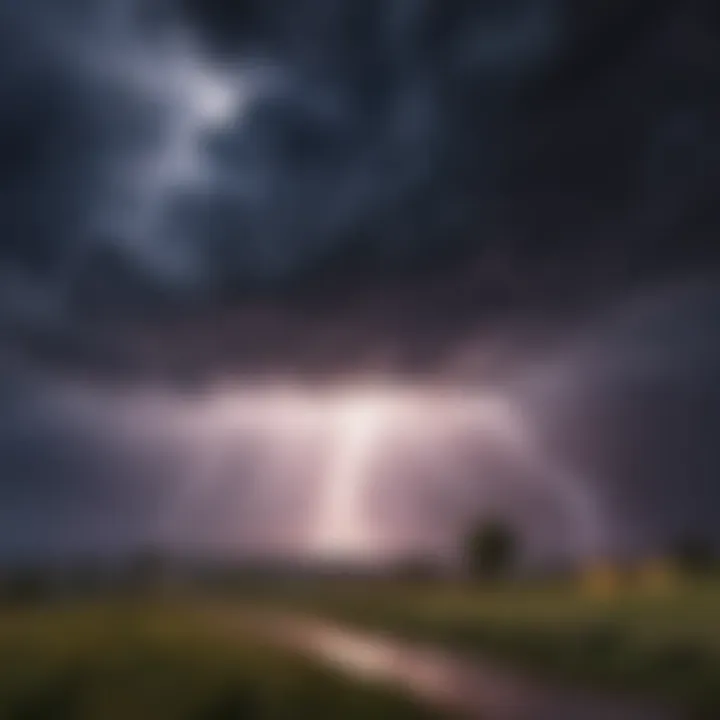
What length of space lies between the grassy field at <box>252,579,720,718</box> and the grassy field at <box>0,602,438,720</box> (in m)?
11.8

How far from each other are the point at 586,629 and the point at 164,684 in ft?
101

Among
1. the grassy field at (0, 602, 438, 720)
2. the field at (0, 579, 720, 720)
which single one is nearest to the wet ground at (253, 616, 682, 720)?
the field at (0, 579, 720, 720)

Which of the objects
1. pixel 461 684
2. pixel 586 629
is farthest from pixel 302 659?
pixel 586 629

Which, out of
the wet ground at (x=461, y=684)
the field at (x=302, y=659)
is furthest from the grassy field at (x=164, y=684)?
the wet ground at (x=461, y=684)

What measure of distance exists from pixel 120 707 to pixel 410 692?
453 inches

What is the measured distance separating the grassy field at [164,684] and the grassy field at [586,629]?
38.8ft

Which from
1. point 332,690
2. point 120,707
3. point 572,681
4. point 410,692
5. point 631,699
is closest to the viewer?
point 120,707

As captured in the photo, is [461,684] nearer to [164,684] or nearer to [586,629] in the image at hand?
[586,629]

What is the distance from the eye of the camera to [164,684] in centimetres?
2644

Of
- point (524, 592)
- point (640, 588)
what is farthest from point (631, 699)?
point (524, 592)

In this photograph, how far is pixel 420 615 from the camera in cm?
7656

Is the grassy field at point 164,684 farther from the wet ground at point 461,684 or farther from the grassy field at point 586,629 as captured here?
the grassy field at point 586,629

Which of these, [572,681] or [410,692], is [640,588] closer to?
[572,681]

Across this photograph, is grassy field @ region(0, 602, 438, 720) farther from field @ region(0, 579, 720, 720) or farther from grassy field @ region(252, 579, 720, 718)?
grassy field @ region(252, 579, 720, 718)
